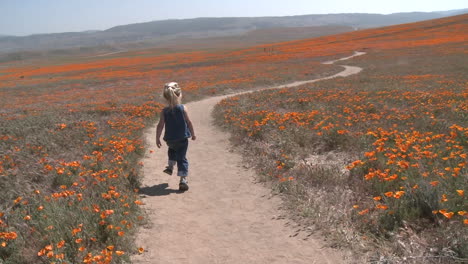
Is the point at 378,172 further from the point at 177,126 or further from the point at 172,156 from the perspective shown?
the point at 172,156

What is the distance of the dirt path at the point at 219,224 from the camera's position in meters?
4.46

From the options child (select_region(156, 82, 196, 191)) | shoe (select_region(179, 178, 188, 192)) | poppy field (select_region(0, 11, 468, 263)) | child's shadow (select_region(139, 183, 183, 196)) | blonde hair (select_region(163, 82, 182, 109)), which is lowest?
child's shadow (select_region(139, 183, 183, 196))

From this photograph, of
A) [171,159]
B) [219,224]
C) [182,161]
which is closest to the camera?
[219,224]

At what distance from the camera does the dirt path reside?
4.46 m

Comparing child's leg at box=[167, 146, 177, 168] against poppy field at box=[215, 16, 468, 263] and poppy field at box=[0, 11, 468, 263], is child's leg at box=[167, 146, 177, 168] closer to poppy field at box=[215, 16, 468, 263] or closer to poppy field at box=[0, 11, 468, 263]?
poppy field at box=[0, 11, 468, 263]

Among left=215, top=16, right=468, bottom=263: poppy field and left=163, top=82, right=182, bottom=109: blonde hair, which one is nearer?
left=215, top=16, right=468, bottom=263: poppy field

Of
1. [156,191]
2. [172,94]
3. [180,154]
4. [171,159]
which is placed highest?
[172,94]

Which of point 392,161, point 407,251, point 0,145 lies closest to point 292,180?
point 392,161

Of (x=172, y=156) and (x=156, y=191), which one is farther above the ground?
(x=172, y=156)

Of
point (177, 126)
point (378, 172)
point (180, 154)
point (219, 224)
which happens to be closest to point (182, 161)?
point (180, 154)

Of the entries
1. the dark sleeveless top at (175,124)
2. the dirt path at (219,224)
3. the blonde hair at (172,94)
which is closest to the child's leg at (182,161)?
the dark sleeveless top at (175,124)

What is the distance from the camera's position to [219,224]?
5.39m

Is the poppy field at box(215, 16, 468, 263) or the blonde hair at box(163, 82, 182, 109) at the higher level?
the blonde hair at box(163, 82, 182, 109)

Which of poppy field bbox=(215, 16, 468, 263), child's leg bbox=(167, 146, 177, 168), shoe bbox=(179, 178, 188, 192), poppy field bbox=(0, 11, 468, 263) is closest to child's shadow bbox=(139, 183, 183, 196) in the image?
shoe bbox=(179, 178, 188, 192)
